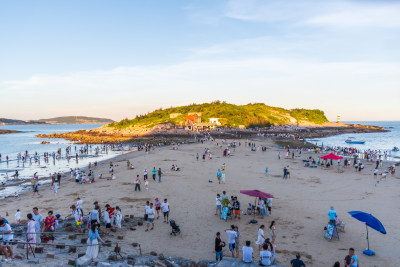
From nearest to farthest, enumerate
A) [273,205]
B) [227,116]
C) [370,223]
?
[370,223] → [273,205] → [227,116]

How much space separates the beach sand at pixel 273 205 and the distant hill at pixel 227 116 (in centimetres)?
7075

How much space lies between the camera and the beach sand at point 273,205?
33.1 feet

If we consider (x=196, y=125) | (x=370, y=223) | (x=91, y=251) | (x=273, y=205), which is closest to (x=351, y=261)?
(x=370, y=223)

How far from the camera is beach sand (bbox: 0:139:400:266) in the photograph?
10.1m

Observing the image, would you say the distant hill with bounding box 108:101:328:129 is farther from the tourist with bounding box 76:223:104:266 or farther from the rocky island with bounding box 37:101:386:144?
the tourist with bounding box 76:223:104:266

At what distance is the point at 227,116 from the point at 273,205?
89238mm

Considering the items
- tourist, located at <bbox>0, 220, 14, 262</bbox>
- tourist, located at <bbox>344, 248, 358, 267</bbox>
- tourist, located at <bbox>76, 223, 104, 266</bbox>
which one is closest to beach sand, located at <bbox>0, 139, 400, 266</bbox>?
tourist, located at <bbox>344, 248, 358, 267</bbox>

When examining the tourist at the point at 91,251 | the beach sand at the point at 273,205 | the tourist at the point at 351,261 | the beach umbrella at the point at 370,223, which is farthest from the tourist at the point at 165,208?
the beach umbrella at the point at 370,223

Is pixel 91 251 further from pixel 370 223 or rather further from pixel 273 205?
pixel 273 205

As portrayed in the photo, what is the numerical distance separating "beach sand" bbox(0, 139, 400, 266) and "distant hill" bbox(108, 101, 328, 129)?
232 feet

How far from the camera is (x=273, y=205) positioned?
1536 cm

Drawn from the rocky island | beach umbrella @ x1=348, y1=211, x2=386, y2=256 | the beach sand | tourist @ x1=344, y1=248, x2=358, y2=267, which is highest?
the rocky island

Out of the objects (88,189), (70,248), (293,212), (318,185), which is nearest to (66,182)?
(88,189)

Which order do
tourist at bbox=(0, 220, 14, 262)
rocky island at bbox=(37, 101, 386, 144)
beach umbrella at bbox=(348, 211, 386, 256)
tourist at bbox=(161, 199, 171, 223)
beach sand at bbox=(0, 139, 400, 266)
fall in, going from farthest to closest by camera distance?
1. rocky island at bbox=(37, 101, 386, 144)
2. tourist at bbox=(161, 199, 171, 223)
3. beach sand at bbox=(0, 139, 400, 266)
4. beach umbrella at bbox=(348, 211, 386, 256)
5. tourist at bbox=(0, 220, 14, 262)
